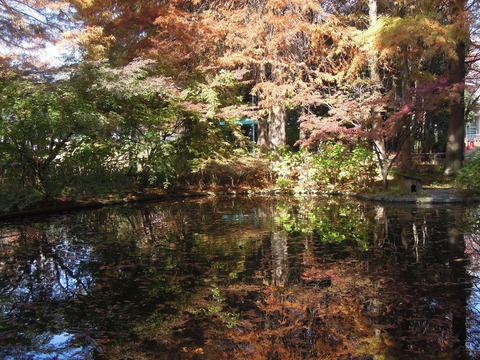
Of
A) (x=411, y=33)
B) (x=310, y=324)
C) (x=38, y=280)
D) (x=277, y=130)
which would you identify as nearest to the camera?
(x=310, y=324)

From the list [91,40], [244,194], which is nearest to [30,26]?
[91,40]

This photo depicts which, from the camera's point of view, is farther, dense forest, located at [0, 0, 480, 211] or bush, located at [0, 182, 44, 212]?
dense forest, located at [0, 0, 480, 211]

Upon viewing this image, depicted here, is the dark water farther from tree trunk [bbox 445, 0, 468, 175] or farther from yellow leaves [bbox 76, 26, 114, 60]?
yellow leaves [bbox 76, 26, 114, 60]

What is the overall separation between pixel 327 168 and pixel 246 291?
10.2m

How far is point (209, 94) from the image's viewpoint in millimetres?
14156

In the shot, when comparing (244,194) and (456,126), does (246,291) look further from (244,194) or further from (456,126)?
(456,126)

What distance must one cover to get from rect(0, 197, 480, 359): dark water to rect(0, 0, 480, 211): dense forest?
334 centimetres

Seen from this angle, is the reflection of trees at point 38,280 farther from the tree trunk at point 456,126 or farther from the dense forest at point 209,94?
the tree trunk at point 456,126

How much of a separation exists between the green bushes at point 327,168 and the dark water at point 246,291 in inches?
209

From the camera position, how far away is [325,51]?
1595cm

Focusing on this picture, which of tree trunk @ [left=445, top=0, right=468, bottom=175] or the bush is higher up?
tree trunk @ [left=445, top=0, right=468, bottom=175]

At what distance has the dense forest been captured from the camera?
34.9 ft

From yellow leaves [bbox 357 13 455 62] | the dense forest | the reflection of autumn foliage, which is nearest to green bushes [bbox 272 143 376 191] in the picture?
the dense forest

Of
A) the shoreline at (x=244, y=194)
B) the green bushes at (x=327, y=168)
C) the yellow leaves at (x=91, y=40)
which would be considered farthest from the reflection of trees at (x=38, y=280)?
the green bushes at (x=327, y=168)
